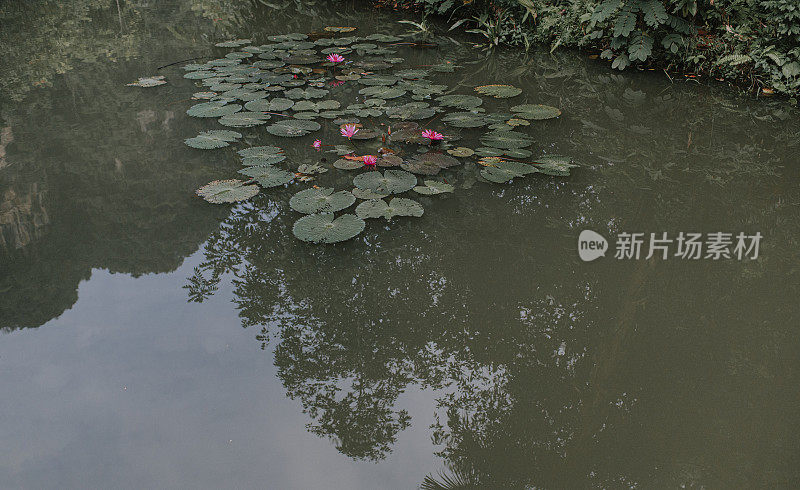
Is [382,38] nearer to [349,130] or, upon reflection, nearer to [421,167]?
[349,130]

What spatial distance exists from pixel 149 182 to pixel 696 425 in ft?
8.44

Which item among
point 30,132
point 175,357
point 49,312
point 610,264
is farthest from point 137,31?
point 610,264

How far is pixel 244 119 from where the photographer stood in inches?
128

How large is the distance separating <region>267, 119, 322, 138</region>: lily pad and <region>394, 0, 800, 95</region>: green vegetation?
2.51 metres

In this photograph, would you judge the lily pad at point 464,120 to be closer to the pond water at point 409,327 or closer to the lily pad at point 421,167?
the pond water at point 409,327

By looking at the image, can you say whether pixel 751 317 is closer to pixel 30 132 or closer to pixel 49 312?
pixel 49 312

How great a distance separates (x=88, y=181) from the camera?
111 inches

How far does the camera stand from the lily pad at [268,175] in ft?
8.64

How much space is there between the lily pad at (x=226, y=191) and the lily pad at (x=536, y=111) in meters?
1.72

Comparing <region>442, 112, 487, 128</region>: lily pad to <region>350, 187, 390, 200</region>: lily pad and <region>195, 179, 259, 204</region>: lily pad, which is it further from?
<region>195, 179, 259, 204</region>: lily pad

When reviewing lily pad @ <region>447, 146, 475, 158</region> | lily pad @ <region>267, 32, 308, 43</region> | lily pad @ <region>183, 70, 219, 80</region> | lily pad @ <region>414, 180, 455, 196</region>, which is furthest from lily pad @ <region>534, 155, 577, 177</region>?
lily pad @ <region>267, 32, 308, 43</region>

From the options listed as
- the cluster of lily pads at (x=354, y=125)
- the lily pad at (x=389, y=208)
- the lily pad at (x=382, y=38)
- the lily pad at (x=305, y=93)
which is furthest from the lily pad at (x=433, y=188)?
the lily pad at (x=382, y=38)

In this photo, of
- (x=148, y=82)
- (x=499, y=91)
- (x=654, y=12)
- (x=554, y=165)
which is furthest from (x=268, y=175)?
(x=654, y=12)

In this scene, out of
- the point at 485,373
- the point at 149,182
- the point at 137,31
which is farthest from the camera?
the point at 137,31
